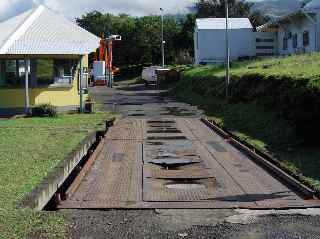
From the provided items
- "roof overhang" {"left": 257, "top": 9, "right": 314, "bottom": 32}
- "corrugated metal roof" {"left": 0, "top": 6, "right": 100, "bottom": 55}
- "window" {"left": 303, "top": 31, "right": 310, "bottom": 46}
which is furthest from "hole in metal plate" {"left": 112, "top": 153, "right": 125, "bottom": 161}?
"window" {"left": 303, "top": 31, "right": 310, "bottom": 46}

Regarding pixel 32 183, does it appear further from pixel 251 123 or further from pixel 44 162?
pixel 251 123

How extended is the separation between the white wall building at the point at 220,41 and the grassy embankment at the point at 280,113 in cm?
2149

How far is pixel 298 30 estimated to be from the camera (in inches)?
1495

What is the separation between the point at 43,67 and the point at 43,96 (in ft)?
3.76

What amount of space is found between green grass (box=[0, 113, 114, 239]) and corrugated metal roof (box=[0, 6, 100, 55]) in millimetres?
2545

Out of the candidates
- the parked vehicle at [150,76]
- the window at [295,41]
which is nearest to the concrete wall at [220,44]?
the parked vehicle at [150,76]

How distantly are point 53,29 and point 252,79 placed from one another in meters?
8.43

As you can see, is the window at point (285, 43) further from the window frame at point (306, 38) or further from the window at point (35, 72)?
the window at point (35, 72)

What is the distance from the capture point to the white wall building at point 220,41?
1892 inches

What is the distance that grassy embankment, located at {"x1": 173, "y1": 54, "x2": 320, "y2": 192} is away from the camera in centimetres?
1279

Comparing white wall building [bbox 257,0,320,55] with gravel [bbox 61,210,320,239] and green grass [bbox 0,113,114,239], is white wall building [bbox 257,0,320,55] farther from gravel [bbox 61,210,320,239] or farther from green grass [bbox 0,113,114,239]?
gravel [bbox 61,210,320,239]

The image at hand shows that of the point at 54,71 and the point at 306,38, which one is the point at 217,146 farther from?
the point at 306,38

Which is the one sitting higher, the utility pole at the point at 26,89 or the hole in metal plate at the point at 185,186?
the utility pole at the point at 26,89

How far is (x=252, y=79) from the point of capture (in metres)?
22.9
